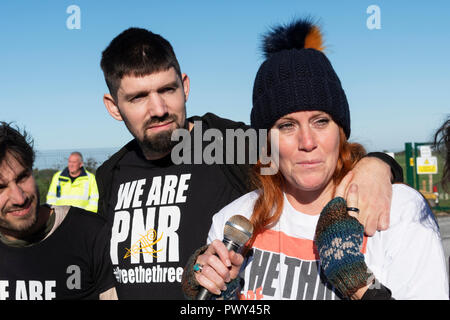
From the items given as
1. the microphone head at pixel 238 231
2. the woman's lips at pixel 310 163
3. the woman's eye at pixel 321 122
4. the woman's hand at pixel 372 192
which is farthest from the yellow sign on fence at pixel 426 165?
the microphone head at pixel 238 231

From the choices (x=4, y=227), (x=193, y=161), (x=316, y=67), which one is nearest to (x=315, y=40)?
(x=316, y=67)

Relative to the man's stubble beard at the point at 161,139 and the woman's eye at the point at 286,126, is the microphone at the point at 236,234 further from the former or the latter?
the man's stubble beard at the point at 161,139

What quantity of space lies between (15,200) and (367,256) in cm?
223

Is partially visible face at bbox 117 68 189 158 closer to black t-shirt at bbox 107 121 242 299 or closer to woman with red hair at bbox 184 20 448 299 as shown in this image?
black t-shirt at bbox 107 121 242 299

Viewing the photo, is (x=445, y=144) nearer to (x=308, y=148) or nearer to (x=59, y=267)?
A: (x=308, y=148)

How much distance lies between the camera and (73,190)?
991 cm

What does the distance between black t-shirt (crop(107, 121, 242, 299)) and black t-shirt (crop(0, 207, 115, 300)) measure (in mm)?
231

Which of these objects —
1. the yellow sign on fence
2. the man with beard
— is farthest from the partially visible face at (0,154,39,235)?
the yellow sign on fence

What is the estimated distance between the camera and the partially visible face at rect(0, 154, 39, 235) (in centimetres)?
284

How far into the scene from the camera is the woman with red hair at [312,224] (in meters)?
1.70
